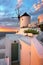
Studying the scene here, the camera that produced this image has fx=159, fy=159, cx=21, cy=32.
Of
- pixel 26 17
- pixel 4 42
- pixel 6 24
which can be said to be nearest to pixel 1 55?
pixel 4 42

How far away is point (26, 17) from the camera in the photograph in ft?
46.2

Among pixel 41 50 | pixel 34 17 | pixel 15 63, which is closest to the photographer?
pixel 41 50

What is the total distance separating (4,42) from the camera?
9.85m

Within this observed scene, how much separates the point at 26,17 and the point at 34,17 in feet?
5.86

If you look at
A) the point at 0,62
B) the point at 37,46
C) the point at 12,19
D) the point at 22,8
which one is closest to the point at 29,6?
the point at 22,8

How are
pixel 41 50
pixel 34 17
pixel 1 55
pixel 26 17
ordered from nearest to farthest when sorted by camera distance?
pixel 41 50 → pixel 1 55 → pixel 26 17 → pixel 34 17

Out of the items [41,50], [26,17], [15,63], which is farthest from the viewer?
[26,17]

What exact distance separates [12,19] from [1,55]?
7.03 meters

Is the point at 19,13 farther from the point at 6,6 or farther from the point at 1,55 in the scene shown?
the point at 1,55

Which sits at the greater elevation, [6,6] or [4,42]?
[6,6]

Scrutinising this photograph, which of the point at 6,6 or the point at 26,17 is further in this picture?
the point at 6,6

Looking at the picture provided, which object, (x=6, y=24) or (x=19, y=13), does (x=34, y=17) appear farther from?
(x=6, y=24)

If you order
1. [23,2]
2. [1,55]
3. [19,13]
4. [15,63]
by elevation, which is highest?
[23,2]

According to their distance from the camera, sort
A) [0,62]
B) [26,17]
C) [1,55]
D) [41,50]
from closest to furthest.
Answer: [41,50], [0,62], [1,55], [26,17]
